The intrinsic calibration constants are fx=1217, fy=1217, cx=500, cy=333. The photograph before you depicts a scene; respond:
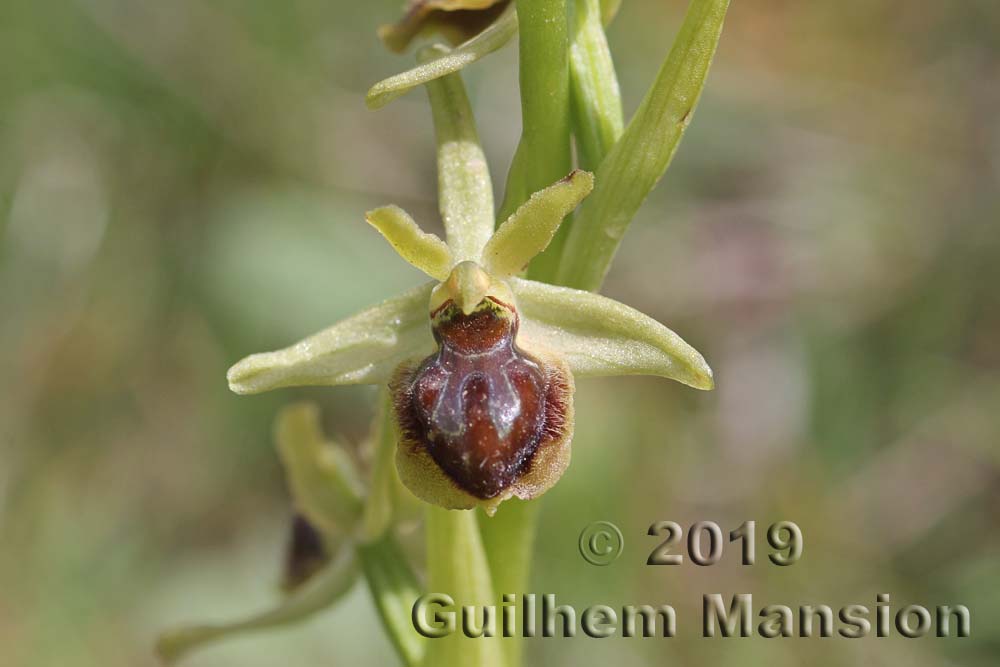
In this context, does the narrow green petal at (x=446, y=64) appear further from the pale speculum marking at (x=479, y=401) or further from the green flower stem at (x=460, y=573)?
the green flower stem at (x=460, y=573)

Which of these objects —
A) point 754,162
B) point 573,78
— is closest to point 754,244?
point 754,162

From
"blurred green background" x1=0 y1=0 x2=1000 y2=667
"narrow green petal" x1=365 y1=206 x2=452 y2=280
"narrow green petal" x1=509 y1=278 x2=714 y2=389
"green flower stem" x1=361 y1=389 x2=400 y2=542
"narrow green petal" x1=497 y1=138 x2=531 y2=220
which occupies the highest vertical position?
"blurred green background" x1=0 y1=0 x2=1000 y2=667

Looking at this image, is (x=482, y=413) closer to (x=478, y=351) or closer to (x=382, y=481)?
(x=478, y=351)

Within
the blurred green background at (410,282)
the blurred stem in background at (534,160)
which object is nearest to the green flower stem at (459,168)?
the blurred stem in background at (534,160)

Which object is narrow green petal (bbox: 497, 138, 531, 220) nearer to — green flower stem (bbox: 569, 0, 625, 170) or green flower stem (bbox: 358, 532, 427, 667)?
green flower stem (bbox: 569, 0, 625, 170)

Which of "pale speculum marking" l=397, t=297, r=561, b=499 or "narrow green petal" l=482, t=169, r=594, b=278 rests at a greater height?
"narrow green petal" l=482, t=169, r=594, b=278

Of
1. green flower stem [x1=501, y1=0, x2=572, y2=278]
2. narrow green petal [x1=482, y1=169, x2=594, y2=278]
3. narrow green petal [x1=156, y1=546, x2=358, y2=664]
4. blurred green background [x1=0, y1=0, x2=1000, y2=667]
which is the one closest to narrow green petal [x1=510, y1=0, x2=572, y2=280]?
green flower stem [x1=501, y1=0, x2=572, y2=278]

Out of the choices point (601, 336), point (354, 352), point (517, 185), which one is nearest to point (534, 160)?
point (517, 185)

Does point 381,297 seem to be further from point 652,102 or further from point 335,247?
point 652,102
